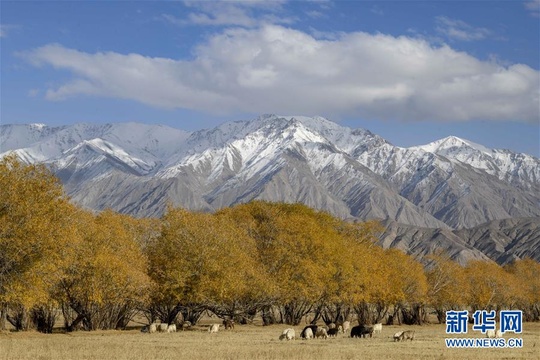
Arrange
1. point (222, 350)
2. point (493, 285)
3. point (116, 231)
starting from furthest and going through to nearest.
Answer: point (493, 285)
point (116, 231)
point (222, 350)

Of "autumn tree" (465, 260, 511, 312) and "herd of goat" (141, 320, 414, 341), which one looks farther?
"autumn tree" (465, 260, 511, 312)

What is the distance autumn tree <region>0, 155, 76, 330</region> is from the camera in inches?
1866

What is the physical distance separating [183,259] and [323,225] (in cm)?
3048

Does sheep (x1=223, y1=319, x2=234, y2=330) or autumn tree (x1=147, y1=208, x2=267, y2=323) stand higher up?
autumn tree (x1=147, y1=208, x2=267, y2=323)

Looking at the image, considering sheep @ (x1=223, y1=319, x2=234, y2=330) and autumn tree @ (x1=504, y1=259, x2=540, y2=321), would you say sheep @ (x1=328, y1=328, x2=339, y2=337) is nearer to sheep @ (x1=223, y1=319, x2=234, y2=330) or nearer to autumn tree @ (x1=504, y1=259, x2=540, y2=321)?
sheep @ (x1=223, y1=319, x2=234, y2=330)

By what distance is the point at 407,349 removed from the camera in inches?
1763

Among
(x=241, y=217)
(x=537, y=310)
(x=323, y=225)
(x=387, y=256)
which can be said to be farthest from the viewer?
(x=537, y=310)

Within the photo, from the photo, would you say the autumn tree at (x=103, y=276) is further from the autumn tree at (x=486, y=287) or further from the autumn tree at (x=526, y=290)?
the autumn tree at (x=526, y=290)

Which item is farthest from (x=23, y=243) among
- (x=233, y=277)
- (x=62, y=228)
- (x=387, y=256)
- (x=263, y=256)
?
(x=387, y=256)

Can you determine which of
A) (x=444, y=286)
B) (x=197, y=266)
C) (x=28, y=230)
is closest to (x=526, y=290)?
(x=444, y=286)

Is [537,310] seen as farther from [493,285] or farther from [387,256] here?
[387,256]

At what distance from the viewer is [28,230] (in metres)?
Result: 47.5

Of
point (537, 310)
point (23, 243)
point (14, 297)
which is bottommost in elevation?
point (537, 310)

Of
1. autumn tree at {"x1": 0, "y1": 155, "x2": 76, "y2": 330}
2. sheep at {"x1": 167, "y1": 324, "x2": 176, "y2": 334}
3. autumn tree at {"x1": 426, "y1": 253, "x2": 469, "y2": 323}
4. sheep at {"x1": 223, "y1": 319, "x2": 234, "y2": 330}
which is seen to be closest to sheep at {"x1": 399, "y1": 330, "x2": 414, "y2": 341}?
sheep at {"x1": 167, "y1": 324, "x2": 176, "y2": 334}
